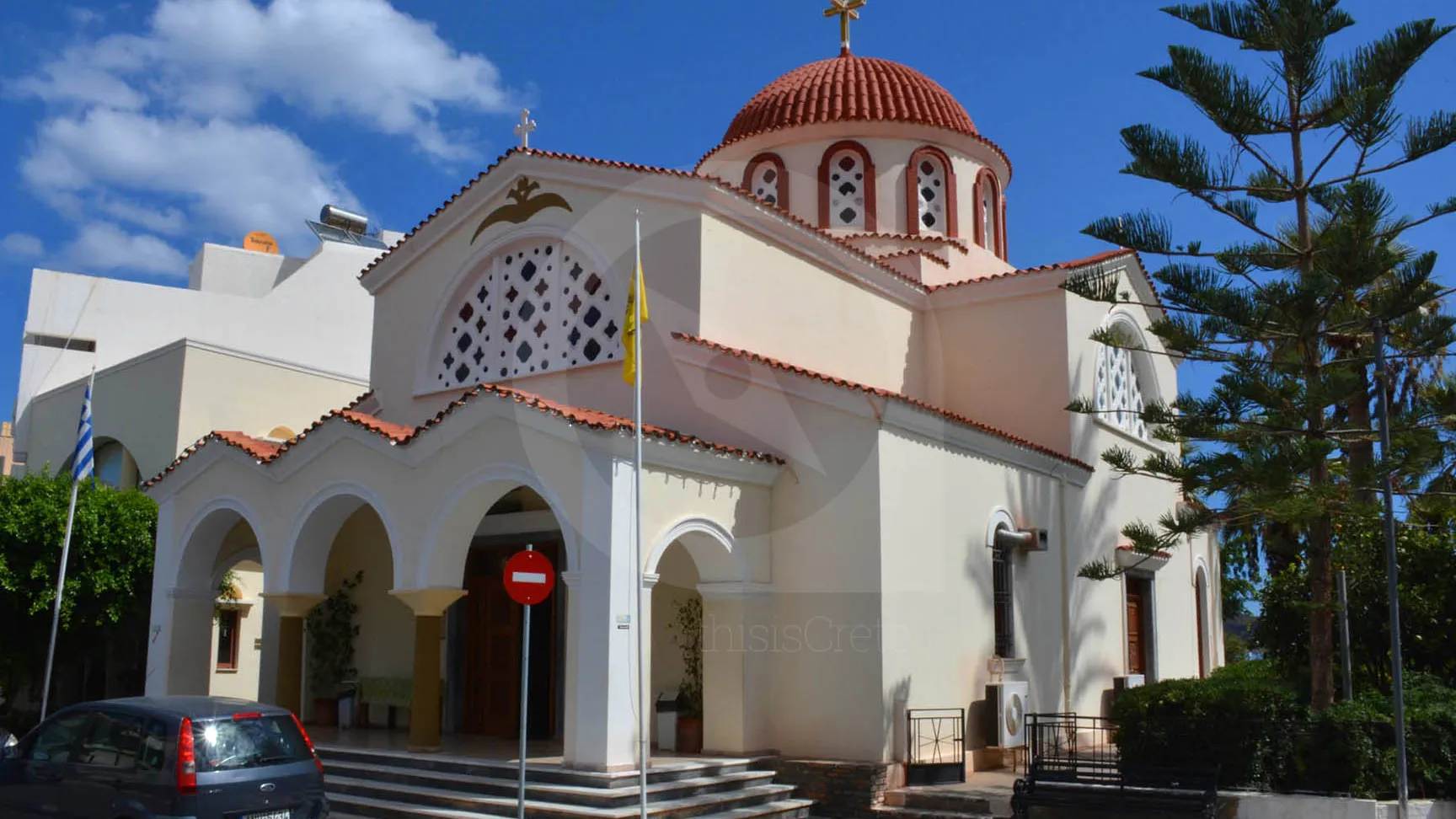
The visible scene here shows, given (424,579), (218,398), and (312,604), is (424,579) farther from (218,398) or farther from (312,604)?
(218,398)

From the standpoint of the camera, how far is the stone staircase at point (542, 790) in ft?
37.0

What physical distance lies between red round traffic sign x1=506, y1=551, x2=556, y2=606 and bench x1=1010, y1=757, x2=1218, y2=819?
4.74 meters

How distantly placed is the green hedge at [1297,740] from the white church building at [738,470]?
2.55 m

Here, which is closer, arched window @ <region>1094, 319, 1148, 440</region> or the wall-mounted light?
A: the wall-mounted light

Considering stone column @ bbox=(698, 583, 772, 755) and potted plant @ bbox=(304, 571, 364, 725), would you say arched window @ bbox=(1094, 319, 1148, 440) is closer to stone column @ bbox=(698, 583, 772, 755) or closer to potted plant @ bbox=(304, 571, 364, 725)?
stone column @ bbox=(698, 583, 772, 755)

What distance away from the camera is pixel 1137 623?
19578mm

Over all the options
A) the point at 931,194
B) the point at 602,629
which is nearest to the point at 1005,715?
the point at 602,629

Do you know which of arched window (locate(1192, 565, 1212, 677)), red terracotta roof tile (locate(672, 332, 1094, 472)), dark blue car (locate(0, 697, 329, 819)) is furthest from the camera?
arched window (locate(1192, 565, 1212, 677))

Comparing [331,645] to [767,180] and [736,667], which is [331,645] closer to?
[736,667]

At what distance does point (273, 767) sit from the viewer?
950 centimetres

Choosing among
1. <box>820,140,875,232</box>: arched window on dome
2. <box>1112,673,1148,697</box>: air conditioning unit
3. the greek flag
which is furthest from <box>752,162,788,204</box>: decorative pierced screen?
the greek flag

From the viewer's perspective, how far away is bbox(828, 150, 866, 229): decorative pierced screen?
2061 cm

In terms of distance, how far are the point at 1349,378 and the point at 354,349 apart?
2470 cm

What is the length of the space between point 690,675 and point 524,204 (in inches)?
257
